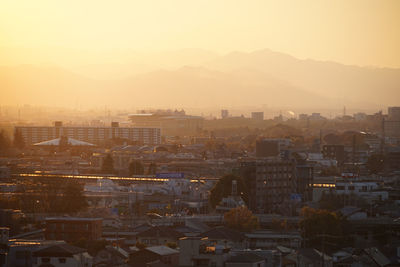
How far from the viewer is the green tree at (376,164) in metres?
31.9

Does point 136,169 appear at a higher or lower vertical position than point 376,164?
lower

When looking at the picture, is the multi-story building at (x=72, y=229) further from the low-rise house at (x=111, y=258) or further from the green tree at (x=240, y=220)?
the green tree at (x=240, y=220)

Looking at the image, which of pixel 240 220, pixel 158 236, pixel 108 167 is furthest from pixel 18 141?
pixel 158 236

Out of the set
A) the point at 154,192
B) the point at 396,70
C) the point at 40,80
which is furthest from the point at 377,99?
the point at 154,192

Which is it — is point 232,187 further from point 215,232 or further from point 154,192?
point 215,232

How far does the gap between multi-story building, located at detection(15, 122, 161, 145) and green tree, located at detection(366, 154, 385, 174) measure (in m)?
22.6

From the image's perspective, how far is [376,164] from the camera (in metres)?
32.5

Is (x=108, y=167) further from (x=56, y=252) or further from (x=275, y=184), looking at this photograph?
(x=56, y=252)

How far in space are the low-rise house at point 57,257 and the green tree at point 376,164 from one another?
20494 mm

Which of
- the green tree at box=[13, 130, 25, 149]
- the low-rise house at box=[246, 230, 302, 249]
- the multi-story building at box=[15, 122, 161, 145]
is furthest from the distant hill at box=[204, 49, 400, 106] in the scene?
the low-rise house at box=[246, 230, 302, 249]

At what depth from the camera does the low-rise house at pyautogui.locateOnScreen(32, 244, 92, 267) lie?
11.3 m

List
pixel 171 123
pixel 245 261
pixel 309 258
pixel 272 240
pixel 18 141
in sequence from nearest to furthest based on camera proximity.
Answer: pixel 245 261 < pixel 309 258 < pixel 272 240 < pixel 18 141 < pixel 171 123

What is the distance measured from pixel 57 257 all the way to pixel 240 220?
19.1ft

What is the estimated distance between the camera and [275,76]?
16550 centimetres
